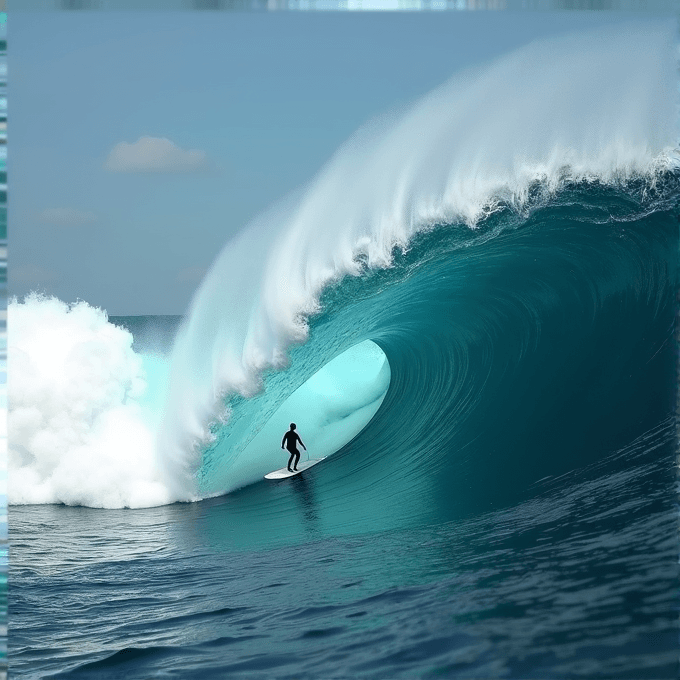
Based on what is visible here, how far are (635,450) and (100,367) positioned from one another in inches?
185

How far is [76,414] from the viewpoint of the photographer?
675 centimetres

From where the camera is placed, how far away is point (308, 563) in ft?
13.7

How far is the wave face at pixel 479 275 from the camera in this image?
4.77 metres

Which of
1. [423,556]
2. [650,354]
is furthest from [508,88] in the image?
[423,556]

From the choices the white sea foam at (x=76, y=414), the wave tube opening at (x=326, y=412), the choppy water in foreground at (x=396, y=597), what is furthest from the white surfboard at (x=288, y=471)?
the choppy water in foreground at (x=396, y=597)

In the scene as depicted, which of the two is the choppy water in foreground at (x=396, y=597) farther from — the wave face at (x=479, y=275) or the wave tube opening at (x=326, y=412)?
the wave tube opening at (x=326, y=412)

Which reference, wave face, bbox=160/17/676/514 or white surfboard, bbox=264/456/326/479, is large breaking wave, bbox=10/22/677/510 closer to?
wave face, bbox=160/17/676/514

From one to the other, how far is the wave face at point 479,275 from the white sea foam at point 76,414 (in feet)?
1.58

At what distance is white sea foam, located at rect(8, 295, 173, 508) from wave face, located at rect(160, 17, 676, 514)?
0.48 m

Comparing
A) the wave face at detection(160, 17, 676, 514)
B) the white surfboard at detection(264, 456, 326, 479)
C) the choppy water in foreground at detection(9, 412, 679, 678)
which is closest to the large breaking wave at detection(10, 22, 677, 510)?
the wave face at detection(160, 17, 676, 514)

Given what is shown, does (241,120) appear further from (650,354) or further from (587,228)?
(650,354)

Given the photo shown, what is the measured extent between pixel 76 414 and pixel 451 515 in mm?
3688

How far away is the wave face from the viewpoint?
4.77m

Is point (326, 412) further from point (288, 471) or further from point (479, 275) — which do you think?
point (479, 275)
